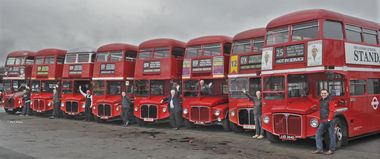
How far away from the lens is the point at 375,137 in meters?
12.0

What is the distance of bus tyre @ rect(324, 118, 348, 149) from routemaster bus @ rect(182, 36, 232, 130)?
183 inches

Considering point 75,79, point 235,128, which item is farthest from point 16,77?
point 235,128

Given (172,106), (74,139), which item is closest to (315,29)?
(172,106)

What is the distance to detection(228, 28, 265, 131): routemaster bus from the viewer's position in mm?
13000

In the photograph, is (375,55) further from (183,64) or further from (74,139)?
(74,139)

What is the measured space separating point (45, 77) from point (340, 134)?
1655cm

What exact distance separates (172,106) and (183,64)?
5.83 ft

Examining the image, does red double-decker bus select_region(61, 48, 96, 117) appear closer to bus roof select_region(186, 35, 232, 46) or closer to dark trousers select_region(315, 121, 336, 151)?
bus roof select_region(186, 35, 232, 46)

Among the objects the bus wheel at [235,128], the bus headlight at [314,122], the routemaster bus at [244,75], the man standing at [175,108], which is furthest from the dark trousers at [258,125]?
the man standing at [175,108]

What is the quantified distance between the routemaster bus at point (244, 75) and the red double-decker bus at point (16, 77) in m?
14.1

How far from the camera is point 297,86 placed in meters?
10.6

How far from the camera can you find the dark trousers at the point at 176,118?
592 inches

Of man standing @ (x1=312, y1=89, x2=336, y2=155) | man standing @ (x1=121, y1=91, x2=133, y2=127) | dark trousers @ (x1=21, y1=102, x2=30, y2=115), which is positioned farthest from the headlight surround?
dark trousers @ (x1=21, y1=102, x2=30, y2=115)

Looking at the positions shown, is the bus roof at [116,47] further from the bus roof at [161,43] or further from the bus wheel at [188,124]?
the bus wheel at [188,124]
